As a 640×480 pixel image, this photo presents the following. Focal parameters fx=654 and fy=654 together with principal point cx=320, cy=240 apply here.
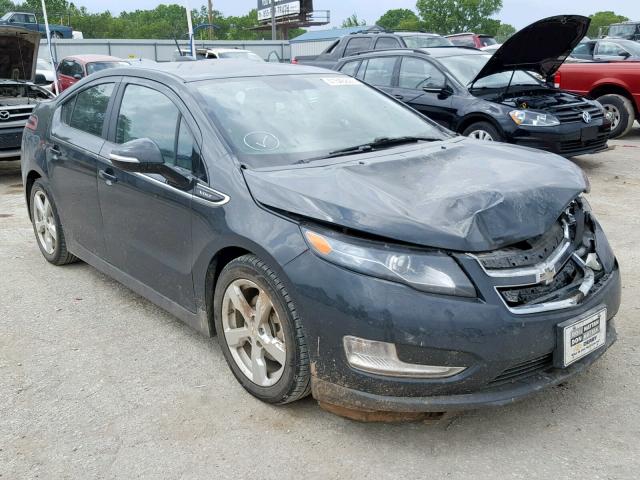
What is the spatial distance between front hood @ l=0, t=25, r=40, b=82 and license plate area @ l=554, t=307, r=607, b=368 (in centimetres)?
838

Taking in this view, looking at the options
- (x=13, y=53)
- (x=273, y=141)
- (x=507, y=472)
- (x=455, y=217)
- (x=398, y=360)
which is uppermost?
(x=13, y=53)

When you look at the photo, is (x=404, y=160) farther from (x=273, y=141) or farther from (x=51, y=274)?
(x=51, y=274)

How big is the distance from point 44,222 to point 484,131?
5205mm

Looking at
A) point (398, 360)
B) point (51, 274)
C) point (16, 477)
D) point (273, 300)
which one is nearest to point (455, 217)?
point (398, 360)

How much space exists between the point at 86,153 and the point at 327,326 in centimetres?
236

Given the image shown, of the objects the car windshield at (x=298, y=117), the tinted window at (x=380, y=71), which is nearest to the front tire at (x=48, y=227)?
the car windshield at (x=298, y=117)

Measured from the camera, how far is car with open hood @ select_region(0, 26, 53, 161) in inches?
336

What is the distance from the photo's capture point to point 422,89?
28.2 ft

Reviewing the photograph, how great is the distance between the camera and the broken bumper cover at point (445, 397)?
8.37ft

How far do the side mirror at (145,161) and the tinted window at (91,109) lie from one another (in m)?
0.98

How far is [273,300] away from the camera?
282 centimetres

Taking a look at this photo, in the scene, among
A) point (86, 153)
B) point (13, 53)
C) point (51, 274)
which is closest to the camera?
point (86, 153)

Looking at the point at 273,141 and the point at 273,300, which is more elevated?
the point at 273,141

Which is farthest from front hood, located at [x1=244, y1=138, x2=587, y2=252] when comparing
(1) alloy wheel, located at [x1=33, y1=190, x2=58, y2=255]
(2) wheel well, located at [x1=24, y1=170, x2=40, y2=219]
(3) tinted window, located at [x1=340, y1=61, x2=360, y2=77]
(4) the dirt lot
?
(3) tinted window, located at [x1=340, y1=61, x2=360, y2=77]
